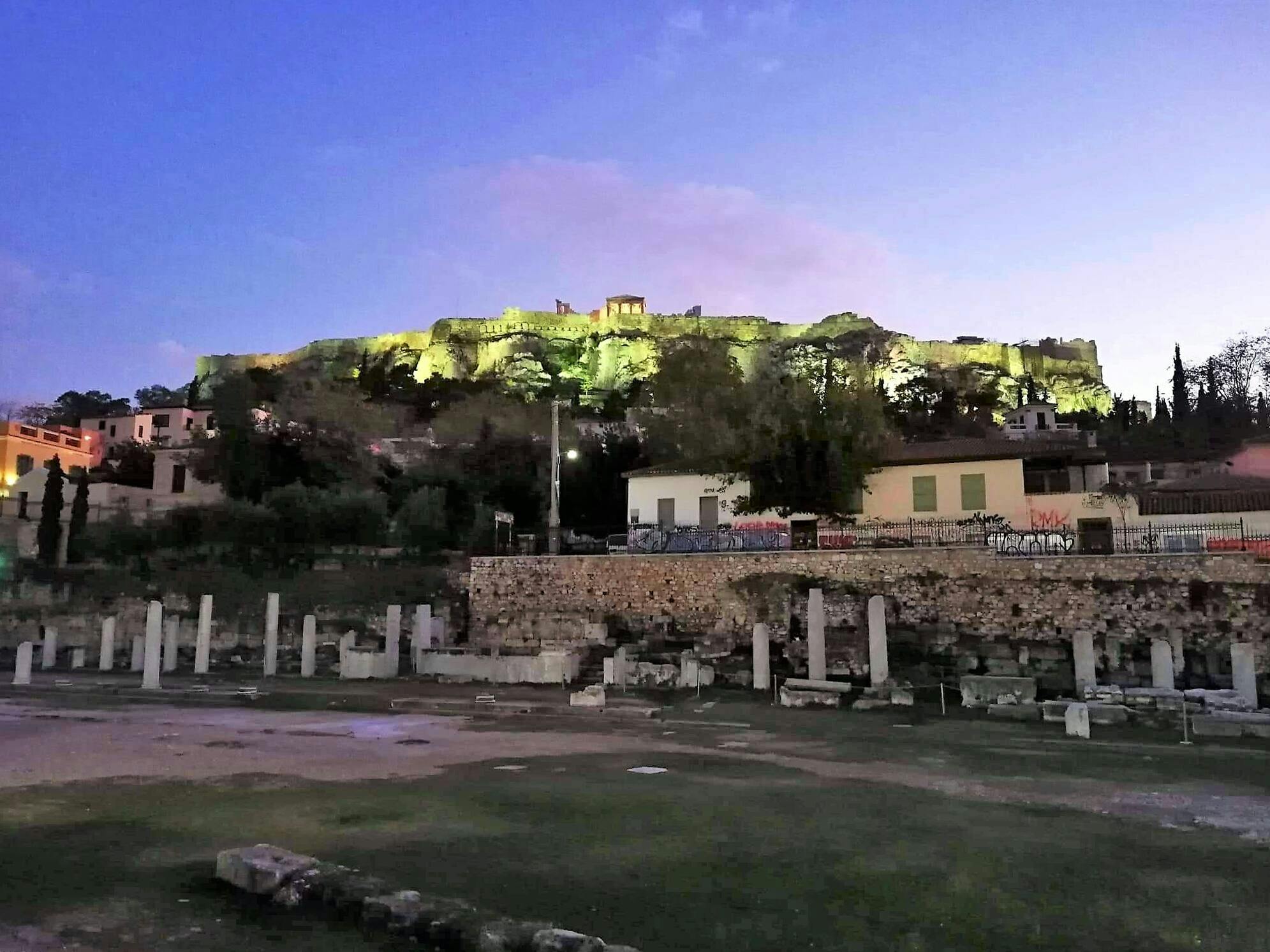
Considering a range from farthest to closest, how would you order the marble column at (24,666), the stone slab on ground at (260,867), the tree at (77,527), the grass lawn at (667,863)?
the tree at (77,527) < the marble column at (24,666) < the stone slab on ground at (260,867) < the grass lawn at (667,863)

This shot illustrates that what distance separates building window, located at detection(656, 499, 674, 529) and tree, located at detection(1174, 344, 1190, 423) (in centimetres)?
5142

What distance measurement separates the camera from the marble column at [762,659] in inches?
898

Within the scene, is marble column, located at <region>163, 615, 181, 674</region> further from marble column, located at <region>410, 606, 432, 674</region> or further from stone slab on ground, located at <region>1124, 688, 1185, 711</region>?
stone slab on ground, located at <region>1124, 688, 1185, 711</region>

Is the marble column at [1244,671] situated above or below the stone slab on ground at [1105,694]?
above

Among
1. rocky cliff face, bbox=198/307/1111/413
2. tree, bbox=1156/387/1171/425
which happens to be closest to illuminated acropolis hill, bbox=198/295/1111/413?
rocky cliff face, bbox=198/307/1111/413

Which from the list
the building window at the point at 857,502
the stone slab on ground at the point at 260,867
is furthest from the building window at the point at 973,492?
the stone slab on ground at the point at 260,867

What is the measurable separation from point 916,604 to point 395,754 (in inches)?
680

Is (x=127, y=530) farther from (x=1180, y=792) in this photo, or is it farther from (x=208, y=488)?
(x=1180, y=792)

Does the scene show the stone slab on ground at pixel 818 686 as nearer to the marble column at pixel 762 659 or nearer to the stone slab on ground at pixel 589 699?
the marble column at pixel 762 659

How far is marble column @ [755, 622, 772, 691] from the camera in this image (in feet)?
74.8

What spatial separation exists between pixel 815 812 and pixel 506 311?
4307 inches

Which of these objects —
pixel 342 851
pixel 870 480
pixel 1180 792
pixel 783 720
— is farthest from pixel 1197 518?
pixel 342 851

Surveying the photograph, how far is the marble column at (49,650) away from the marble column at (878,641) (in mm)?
29173

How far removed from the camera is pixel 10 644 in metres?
35.2
